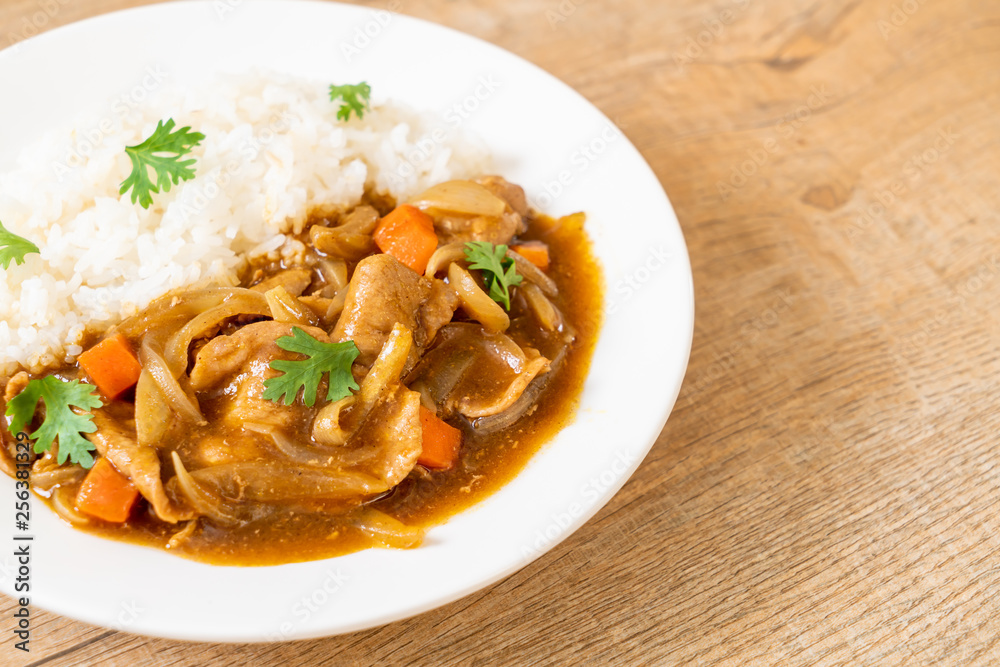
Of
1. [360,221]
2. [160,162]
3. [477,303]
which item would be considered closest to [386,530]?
[477,303]

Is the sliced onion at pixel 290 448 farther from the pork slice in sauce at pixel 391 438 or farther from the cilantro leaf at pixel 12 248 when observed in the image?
the cilantro leaf at pixel 12 248

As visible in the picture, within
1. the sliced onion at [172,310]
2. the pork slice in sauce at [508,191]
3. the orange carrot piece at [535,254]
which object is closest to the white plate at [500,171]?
the pork slice in sauce at [508,191]

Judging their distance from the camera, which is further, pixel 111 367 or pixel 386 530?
pixel 111 367

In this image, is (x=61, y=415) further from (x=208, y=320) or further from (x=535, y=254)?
(x=535, y=254)

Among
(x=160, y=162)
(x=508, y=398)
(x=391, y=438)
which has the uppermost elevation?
(x=160, y=162)

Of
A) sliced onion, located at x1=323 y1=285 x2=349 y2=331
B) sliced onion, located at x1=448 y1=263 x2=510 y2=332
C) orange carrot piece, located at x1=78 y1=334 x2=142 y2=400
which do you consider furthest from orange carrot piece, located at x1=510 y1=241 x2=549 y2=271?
orange carrot piece, located at x1=78 y1=334 x2=142 y2=400

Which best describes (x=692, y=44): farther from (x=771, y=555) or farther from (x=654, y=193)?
(x=771, y=555)

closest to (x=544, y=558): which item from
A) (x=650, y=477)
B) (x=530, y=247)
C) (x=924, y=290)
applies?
(x=650, y=477)
